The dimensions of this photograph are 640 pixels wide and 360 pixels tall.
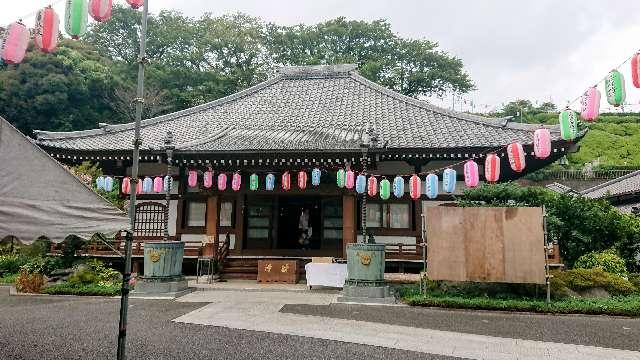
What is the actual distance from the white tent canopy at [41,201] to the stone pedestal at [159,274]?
6289mm

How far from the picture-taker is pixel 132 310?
9.54 metres

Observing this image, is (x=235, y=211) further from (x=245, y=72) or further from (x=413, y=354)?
(x=245, y=72)

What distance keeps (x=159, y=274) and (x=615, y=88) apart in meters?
11.5

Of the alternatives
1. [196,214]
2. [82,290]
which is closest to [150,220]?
[196,214]

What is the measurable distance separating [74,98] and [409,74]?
29.9 meters

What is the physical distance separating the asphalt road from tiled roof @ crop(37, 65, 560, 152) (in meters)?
6.78

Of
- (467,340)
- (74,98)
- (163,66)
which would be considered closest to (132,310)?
(467,340)

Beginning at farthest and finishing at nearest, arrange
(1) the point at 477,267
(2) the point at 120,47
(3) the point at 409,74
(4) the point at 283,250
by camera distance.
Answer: (2) the point at 120,47 → (3) the point at 409,74 → (4) the point at 283,250 → (1) the point at 477,267

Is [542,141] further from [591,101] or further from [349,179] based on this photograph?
[349,179]

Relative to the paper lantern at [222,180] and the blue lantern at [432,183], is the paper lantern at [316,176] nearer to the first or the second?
the paper lantern at [222,180]

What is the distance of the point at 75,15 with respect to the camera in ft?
23.2

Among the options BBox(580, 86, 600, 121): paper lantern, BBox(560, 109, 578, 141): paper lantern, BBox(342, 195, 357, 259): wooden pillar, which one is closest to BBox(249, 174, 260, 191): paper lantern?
BBox(342, 195, 357, 259): wooden pillar

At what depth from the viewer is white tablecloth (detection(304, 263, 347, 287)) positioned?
42.4 feet

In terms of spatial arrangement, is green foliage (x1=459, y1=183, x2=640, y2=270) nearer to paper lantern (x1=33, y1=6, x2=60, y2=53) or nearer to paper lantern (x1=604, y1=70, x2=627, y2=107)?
paper lantern (x1=604, y1=70, x2=627, y2=107)
